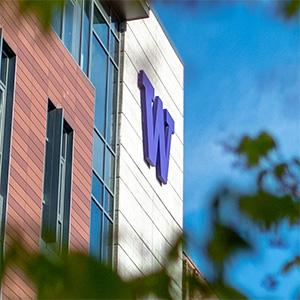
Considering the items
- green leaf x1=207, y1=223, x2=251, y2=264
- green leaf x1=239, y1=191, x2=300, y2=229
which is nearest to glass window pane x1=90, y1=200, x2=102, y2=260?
green leaf x1=239, y1=191, x2=300, y2=229

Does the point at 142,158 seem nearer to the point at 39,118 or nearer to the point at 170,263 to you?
the point at 39,118

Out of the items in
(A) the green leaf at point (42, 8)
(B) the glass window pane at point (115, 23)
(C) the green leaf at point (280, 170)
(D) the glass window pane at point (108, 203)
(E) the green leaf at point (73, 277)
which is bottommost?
(E) the green leaf at point (73, 277)

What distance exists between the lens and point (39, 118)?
2484 centimetres

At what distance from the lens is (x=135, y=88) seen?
108 ft

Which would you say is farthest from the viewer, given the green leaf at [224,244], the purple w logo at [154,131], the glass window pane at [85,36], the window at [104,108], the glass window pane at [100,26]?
the purple w logo at [154,131]

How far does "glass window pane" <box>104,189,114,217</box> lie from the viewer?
2965cm

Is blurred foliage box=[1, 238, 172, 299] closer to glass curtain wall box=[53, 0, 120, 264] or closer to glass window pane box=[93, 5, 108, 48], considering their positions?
glass curtain wall box=[53, 0, 120, 264]

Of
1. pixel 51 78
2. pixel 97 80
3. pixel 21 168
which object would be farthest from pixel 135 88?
pixel 21 168

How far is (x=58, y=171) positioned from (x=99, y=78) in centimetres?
544

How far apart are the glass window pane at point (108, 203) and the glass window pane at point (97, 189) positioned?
28 cm

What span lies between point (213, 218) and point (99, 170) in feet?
82.5

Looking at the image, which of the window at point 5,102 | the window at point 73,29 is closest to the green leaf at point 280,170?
the window at point 5,102

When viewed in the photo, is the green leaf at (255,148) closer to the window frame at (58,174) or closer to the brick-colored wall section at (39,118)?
the brick-colored wall section at (39,118)

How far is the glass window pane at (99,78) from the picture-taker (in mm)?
30016
